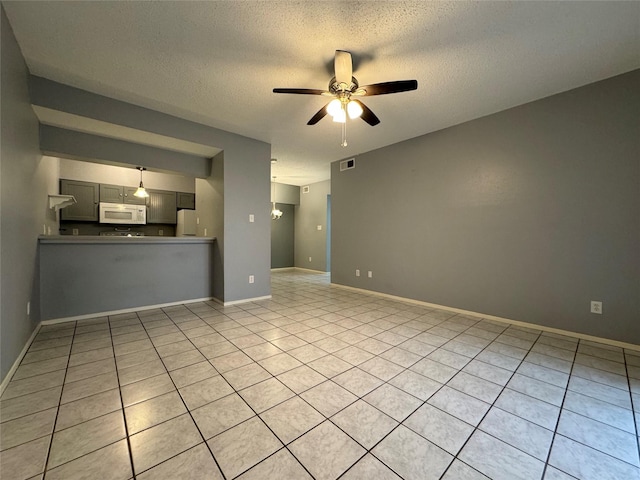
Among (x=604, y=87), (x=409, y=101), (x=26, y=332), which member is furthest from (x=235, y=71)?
(x=604, y=87)

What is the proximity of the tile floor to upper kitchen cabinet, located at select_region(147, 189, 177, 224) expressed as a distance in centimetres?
368

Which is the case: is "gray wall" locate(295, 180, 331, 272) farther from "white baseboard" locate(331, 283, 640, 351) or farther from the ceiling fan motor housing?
the ceiling fan motor housing

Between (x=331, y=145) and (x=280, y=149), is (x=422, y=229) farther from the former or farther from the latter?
(x=280, y=149)

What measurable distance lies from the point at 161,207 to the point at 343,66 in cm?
581

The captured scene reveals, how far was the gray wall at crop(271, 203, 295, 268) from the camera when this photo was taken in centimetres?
795

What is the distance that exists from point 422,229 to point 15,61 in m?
4.87

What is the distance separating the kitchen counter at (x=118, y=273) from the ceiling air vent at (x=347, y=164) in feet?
9.99

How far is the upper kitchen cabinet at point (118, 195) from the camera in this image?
5.46 meters

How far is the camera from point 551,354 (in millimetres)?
2361

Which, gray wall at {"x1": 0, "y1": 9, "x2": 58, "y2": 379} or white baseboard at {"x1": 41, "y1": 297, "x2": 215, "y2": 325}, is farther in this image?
white baseboard at {"x1": 41, "y1": 297, "x2": 215, "y2": 325}

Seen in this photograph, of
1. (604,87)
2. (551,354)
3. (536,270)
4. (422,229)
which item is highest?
(604,87)

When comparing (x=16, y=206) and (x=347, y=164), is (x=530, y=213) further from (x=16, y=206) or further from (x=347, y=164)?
(x=16, y=206)

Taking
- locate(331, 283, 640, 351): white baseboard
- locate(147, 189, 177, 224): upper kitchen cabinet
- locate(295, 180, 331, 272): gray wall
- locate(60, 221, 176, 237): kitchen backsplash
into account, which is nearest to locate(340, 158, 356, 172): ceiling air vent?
locate(295, 180, 331, 272): gray wall

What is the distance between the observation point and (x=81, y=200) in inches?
204
